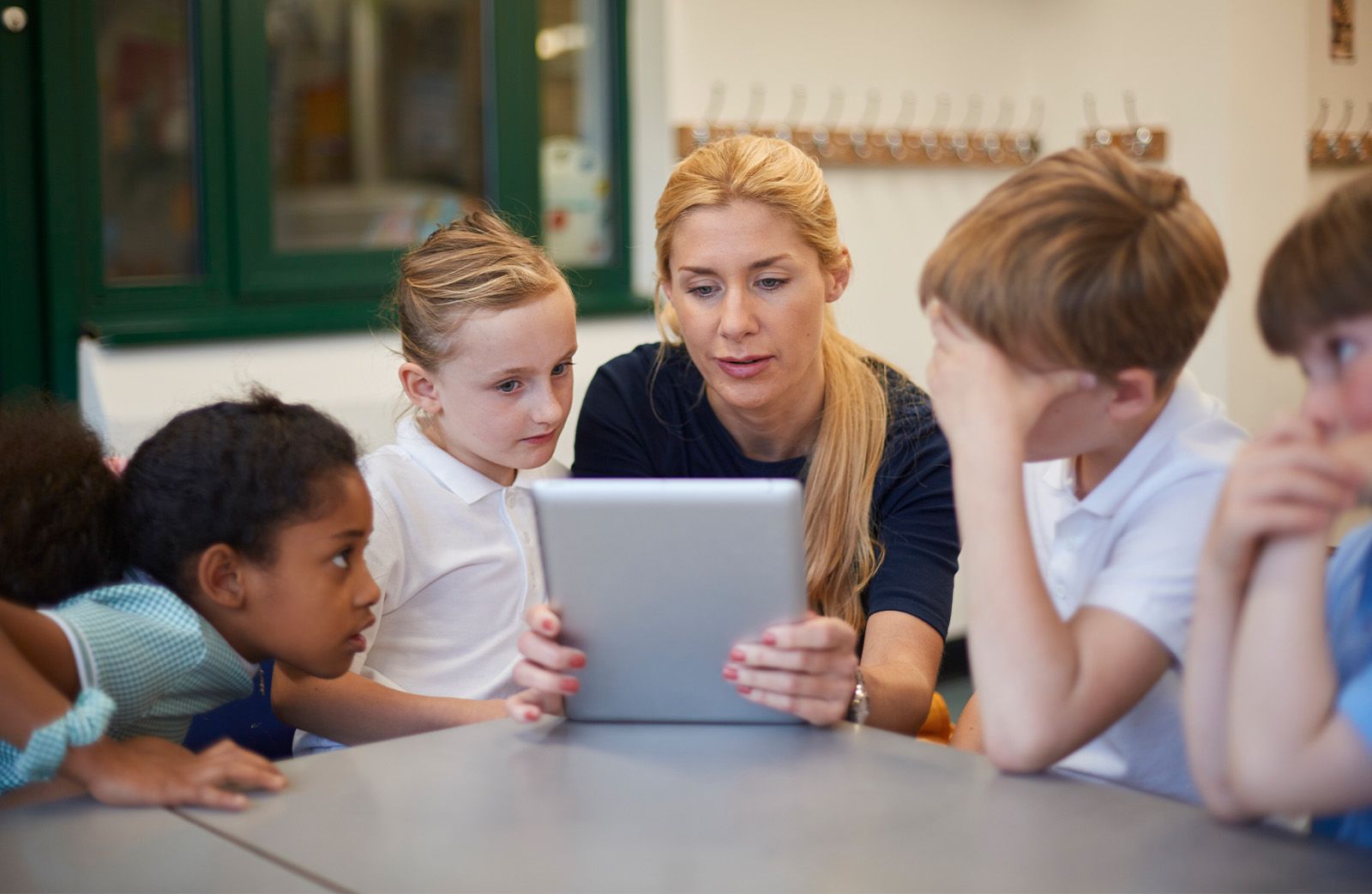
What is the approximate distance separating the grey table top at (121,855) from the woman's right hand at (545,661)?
0.31 metres

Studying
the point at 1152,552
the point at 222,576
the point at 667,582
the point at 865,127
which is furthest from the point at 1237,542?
the point at 865,127

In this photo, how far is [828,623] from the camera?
120 centimetres

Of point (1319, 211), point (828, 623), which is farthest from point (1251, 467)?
point (828, 623)

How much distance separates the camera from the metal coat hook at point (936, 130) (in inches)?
147

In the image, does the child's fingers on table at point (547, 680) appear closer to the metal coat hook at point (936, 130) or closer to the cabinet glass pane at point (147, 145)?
the cabinet glass pane at point (147, 145)

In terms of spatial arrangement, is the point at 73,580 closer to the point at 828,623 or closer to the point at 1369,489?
the point at 828,623

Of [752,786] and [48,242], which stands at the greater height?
[48,242]

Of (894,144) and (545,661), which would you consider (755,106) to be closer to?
(894,144)

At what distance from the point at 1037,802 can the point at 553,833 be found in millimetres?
331

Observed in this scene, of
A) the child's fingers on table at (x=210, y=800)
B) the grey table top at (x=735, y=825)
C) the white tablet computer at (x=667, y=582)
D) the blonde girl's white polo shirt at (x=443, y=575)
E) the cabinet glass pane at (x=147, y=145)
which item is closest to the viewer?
the grey table top at (x=735, y=825)

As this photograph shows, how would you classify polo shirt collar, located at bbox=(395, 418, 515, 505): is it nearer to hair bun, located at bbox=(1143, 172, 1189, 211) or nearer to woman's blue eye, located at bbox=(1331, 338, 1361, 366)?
hair bun, located at bbox=(1143, 172, 1189, 211)

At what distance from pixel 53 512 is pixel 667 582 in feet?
1.86

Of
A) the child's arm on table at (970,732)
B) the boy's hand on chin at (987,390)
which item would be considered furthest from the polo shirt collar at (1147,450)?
the child's arm on table at (970,732)

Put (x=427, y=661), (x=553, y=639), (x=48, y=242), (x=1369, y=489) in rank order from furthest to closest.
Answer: (x=48, y=242) → (x=427, y=661) → (x=553, y=639) → (x=1369, y=489)
